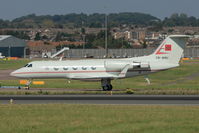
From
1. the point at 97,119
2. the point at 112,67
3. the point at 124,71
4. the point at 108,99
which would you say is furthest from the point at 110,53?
the point at 97,119

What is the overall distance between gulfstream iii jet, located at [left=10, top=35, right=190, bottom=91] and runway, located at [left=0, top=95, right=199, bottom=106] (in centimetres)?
647

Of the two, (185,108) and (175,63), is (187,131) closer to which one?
(185,108)

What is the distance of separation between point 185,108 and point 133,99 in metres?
8.28

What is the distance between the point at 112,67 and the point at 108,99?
954 centimetres

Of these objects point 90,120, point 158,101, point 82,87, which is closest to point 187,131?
point 90,120

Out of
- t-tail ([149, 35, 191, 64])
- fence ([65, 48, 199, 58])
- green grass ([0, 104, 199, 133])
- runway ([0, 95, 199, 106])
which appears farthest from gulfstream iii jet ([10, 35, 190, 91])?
fence ([65, 48, 199, 58])

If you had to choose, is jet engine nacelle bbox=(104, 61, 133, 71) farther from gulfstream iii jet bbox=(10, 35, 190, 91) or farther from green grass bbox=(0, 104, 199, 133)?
green grass bbox=(0, 104, 199, 133)

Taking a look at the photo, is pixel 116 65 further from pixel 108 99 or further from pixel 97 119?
pixel 97 119

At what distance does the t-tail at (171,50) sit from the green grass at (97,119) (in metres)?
17.5

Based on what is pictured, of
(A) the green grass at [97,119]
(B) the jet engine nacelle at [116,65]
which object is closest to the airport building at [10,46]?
(B) the jet engine nacelle at [116,65]

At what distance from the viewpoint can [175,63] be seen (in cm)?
5353

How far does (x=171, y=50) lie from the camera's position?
53.2 meters

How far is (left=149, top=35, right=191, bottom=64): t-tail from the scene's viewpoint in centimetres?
5312

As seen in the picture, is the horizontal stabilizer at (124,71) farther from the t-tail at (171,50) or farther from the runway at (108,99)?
→ the runway at (108,99)
